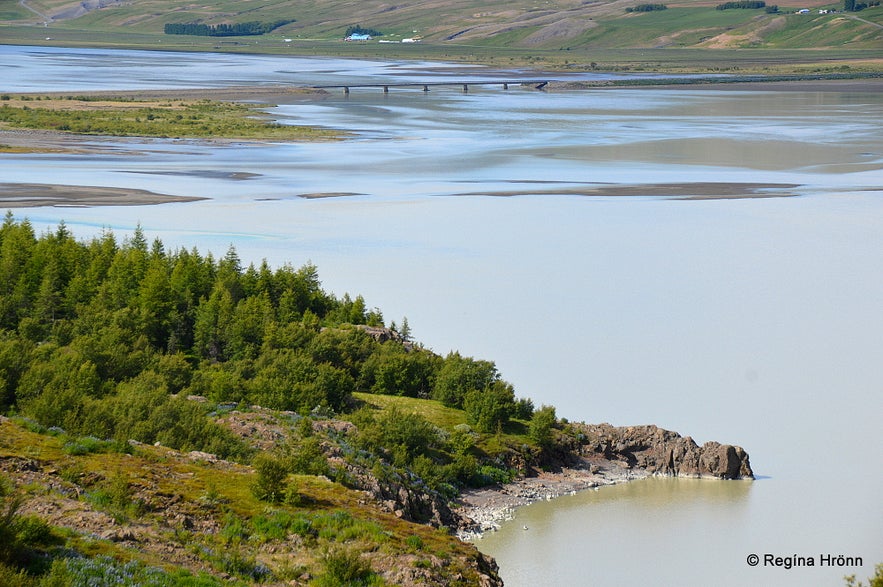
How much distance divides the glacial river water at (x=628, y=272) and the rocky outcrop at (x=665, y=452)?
16.9 inches

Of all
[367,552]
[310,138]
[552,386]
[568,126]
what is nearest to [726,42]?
[568,126]

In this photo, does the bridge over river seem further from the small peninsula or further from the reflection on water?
the reflection on water

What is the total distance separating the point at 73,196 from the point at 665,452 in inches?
1417

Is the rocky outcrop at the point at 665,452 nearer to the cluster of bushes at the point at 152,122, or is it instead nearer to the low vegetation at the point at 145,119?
the low vegetation at the point at 145,119

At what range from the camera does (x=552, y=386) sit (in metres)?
29.0

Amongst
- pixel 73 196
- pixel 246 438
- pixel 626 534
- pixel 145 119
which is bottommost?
pixel 626 534

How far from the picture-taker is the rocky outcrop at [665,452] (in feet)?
74.7

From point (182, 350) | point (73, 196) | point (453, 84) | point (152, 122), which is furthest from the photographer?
point (453, 84)

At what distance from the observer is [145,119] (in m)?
86.2

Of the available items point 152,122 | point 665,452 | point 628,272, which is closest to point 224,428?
point 665,452

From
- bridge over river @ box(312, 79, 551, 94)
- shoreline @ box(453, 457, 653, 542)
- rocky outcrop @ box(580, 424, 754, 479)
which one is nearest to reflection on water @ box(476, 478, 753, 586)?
shoreline @ box(453, 457, 653, 542)

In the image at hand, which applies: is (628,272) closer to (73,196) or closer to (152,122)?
(73,196)

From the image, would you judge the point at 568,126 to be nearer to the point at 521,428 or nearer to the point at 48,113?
the point at 48,113

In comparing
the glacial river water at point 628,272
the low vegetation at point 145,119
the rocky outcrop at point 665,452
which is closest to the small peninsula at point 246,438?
the rocky outcrop at point 665,452
